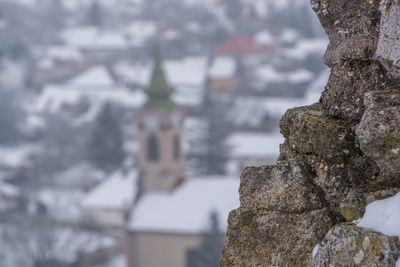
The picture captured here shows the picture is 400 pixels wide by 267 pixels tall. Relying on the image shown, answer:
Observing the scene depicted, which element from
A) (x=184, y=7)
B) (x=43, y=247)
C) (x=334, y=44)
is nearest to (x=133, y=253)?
(x=43, y=247)

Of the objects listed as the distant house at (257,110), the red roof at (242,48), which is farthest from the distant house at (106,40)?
the distant house at (257,110)

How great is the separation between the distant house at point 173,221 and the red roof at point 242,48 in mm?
49997

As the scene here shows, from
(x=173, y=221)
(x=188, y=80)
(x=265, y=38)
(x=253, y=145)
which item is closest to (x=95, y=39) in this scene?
(x=265, y=38)

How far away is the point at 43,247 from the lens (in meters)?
25.3

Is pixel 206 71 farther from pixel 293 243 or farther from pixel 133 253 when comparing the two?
pixel 293 243

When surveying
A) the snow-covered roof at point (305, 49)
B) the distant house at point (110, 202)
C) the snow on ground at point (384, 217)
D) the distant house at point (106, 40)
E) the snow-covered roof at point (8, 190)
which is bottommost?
the distant house at point (110, 202)

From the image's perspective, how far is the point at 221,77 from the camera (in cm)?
6606

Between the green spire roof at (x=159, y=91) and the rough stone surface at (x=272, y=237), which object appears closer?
the rough stone surface at (x=272, y=237)

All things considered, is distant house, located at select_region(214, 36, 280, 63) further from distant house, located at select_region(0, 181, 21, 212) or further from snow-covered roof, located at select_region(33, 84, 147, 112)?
distant house, located at select_region(0, 181, 21, 212)

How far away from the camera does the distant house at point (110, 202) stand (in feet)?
104

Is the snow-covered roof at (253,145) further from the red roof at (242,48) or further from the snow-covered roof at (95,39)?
the snow-covered roof at (95,39)

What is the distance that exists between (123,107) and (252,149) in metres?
16.2

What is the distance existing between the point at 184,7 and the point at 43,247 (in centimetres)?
8913

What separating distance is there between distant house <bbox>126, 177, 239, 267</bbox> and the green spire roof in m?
3.10
